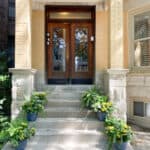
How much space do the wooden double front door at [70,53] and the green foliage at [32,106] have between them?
262cm

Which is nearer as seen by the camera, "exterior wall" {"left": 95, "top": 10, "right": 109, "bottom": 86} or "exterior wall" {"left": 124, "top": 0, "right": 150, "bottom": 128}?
"exterior wall" {"left": 124, "top": 0, "right": 150, "bottom": 128}

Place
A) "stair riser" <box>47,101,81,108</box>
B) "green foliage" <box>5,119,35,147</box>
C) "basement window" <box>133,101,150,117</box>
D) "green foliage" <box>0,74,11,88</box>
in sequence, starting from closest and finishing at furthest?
1. "green foliage" <box>5,119,35,147</box>
2. "stair riser" <box>47,101,81,108</box>
3. "green foliage" <box>0,74,11,88</box>
4. "basement window" <box>133,101,150,117</box>

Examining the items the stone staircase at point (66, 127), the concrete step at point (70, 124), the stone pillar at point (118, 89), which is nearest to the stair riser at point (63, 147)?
the stone staircase at point (66, 127)

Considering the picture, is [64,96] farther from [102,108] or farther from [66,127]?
[102,108]

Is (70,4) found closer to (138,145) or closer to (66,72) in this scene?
(66,72)

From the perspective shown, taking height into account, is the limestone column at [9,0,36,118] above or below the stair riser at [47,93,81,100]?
above

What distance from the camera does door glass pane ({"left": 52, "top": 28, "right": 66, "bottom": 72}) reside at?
10.1m

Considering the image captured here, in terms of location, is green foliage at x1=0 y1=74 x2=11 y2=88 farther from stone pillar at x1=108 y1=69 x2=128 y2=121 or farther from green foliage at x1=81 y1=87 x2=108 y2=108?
stone pillar at x1=108 y1=69 x2=128 y2=121

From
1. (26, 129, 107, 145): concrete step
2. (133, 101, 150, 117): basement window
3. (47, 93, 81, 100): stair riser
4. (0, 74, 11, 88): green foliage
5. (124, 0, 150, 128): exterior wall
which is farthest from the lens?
(133, 101, 150, 117): basement window

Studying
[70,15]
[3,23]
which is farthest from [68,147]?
[3,23]

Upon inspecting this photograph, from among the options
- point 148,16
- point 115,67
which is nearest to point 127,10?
point 148,16

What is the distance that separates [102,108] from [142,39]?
10.1 feet

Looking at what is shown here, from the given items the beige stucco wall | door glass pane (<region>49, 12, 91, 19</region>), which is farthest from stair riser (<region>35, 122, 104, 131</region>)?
door glass pane (<region>49, 12, 91, 19</region>)

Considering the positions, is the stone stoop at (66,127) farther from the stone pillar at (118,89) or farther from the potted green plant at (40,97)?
the stone pillar at (118,89)
